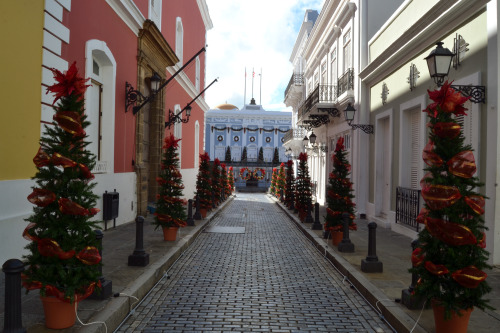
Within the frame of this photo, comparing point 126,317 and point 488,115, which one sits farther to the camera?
point 488,115

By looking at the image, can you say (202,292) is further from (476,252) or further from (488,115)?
(488,115)

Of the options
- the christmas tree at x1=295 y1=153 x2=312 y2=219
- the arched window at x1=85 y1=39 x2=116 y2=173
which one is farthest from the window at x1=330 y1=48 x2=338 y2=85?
the arched window at x1=85 y1=39 x2=116 y2=173

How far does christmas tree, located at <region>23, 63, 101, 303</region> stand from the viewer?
386 centimetres

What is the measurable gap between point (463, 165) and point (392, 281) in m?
2.75

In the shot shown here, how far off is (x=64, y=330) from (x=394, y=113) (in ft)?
34.2

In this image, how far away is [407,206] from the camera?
1073 cm

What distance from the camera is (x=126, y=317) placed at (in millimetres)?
4887

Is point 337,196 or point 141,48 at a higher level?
point 141,48

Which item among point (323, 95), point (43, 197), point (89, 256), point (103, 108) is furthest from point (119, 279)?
point (323, 95)

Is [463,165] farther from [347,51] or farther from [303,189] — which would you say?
[347,51]

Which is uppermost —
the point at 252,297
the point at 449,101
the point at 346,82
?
the point at 346,82

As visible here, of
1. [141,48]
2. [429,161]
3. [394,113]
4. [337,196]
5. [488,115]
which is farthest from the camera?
[141,48]

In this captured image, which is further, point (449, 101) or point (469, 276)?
point (449, 101)

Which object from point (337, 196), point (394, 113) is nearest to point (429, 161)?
point (337, 196)
